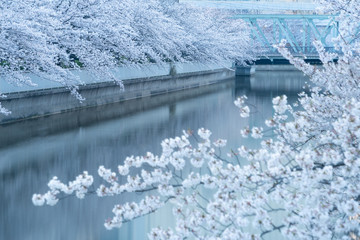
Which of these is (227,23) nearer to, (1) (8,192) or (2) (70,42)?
(2) (70,42)

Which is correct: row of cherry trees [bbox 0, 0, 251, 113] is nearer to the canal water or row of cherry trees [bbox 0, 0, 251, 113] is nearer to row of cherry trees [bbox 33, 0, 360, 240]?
the canal water

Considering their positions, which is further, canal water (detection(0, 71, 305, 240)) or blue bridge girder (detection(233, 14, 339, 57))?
blue bridge girder (detection(233, 14, 339, 57))

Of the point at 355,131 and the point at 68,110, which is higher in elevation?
the point at 355,131

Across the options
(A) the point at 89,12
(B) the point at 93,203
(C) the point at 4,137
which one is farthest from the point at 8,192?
(A) the point at 89,12

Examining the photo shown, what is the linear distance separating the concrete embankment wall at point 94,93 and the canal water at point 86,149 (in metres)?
0.45

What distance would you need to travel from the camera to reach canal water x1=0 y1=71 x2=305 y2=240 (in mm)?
8695

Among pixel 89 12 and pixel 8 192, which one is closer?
pixel 8 192

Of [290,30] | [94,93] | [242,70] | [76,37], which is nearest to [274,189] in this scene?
[76,37]

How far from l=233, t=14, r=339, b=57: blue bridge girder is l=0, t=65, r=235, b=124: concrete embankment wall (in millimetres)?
14629

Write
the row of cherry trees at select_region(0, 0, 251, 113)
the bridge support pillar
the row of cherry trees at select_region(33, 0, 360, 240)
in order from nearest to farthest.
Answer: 1. the row of cherry trees at select_region(33, 0, 360, 240)
2. the row of cherry trees at select_region(0, 0, 251, 113)
3. the bridge support pillar

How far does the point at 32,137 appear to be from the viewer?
53.0ft

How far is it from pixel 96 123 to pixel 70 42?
3.28m

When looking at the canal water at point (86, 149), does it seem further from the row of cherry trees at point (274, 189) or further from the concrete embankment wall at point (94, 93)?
the row of cherry trees at point (274, 189)

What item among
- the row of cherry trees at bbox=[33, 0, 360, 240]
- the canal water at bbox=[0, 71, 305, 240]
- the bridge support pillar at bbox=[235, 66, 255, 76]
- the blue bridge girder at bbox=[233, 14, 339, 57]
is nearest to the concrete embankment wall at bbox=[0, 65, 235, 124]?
the canal water at bbox=[0, 71, 305, 240]
